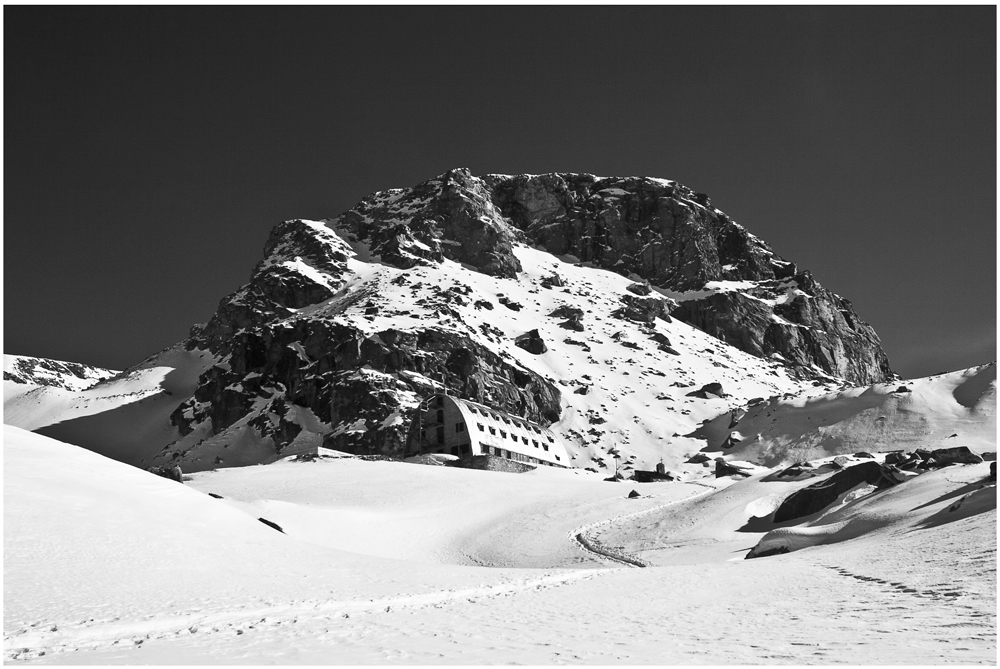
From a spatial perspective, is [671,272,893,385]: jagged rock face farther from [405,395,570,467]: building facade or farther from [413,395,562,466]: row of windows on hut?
[413,395,562,466]: row of windows on hut

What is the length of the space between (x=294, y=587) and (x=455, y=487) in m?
29.2

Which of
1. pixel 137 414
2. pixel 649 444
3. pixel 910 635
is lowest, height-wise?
pixel 910 635

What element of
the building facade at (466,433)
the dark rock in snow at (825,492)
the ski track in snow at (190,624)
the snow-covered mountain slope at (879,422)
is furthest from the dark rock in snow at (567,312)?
the ski track in snow at (190,624)

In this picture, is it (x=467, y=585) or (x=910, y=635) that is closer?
(x=910, y=635)

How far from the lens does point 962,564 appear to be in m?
14.4

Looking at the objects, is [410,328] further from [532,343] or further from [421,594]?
[421,594]

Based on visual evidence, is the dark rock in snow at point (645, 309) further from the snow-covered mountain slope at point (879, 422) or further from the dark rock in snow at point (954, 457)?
the dark rock in snow at point (954, 457)

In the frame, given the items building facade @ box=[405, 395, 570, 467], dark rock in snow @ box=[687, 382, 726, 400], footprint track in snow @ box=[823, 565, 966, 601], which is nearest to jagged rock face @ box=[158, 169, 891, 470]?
building facade @ box=[405, 395, 570, 467]

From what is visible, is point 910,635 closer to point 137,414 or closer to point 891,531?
point 891,531

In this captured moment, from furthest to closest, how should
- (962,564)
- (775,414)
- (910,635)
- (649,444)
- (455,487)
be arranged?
(649,444) → (775,414) → (455,487) → (962,564) → (910,635)

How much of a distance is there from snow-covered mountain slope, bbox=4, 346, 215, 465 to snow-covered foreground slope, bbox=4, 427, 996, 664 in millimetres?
98489

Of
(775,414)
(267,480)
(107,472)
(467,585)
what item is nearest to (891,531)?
(467,585)

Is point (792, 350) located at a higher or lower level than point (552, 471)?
higher

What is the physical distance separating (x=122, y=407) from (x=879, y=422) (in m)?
126
